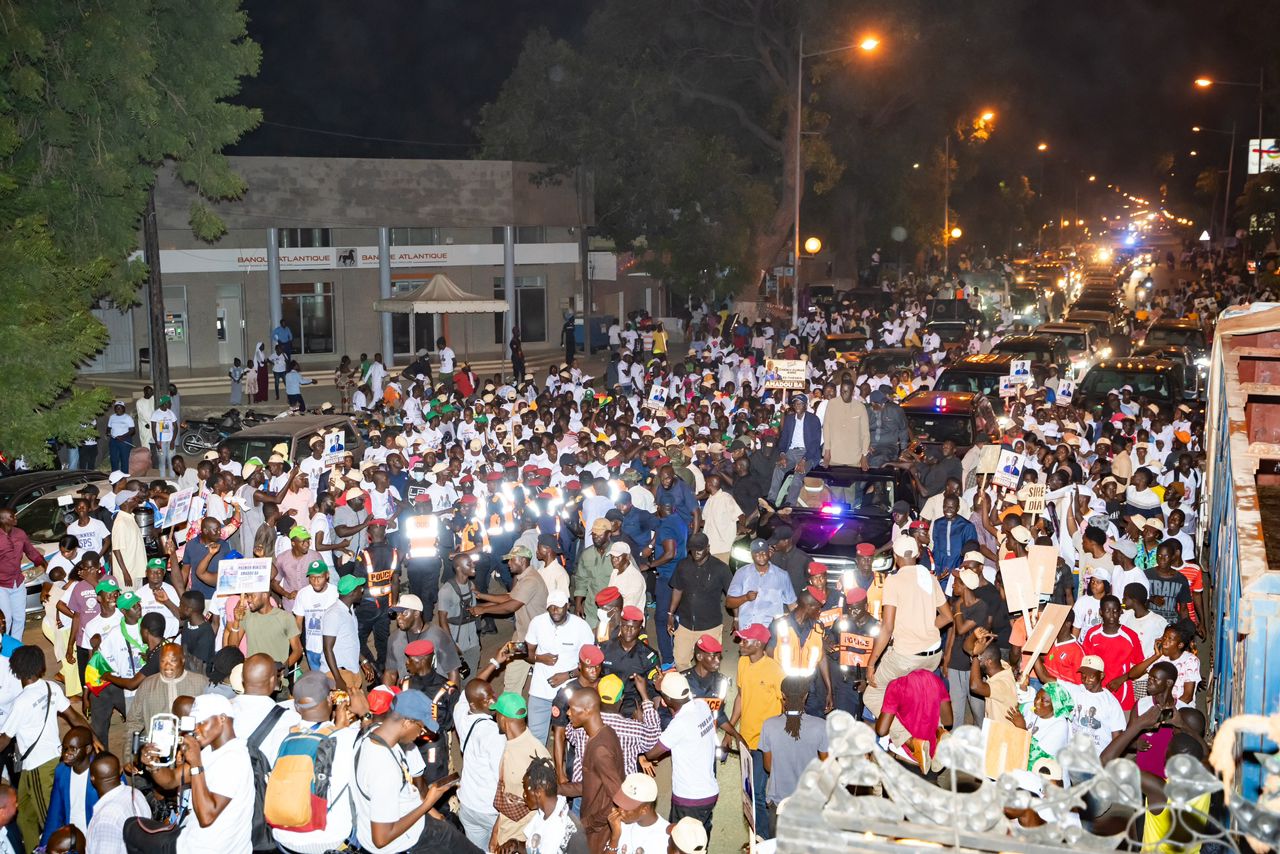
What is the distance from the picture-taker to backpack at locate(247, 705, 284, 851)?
662cm

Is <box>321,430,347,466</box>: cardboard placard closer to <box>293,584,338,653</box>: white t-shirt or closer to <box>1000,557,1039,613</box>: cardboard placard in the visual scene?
<box>293,584,338,653</box>: white t-shirt

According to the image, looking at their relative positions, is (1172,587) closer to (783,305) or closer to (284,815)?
(284,815)

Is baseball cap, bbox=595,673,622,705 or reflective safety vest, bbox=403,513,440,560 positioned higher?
reflective safety vest, bbox=403,513,440,560

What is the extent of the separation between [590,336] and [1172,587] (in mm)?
29804

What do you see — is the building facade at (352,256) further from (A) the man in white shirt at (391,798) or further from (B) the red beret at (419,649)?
(A) the man in white shirt at (391,798)

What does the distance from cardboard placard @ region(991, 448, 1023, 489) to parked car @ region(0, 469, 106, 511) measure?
9742 millimetres

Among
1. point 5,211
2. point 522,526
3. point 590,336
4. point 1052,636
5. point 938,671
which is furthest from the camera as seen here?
point 590,336

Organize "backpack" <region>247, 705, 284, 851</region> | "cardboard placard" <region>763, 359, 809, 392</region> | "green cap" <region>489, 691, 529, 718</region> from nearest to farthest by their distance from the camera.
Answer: "backpack" <region>247, 705, 284, 851</region>
"green cap" <region>489, 691, 529, 718</region>
"cardboard placard" <region>763, 359, 809, 392</region>

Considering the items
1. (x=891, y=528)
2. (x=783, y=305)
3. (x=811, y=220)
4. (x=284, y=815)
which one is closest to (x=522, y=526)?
(x=891, y=528)

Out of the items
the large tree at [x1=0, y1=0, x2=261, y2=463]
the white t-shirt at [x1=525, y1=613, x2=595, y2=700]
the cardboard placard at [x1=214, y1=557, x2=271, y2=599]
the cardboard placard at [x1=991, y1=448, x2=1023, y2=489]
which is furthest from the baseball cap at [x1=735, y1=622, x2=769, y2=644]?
the large tree at [x1=0, y1=0, x2=261, y2=463]

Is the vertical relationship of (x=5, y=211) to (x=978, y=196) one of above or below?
below

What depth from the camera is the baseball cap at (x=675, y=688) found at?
7375mm

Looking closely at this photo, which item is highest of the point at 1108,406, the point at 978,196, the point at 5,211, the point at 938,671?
the point at 978,196

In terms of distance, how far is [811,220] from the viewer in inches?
2211
